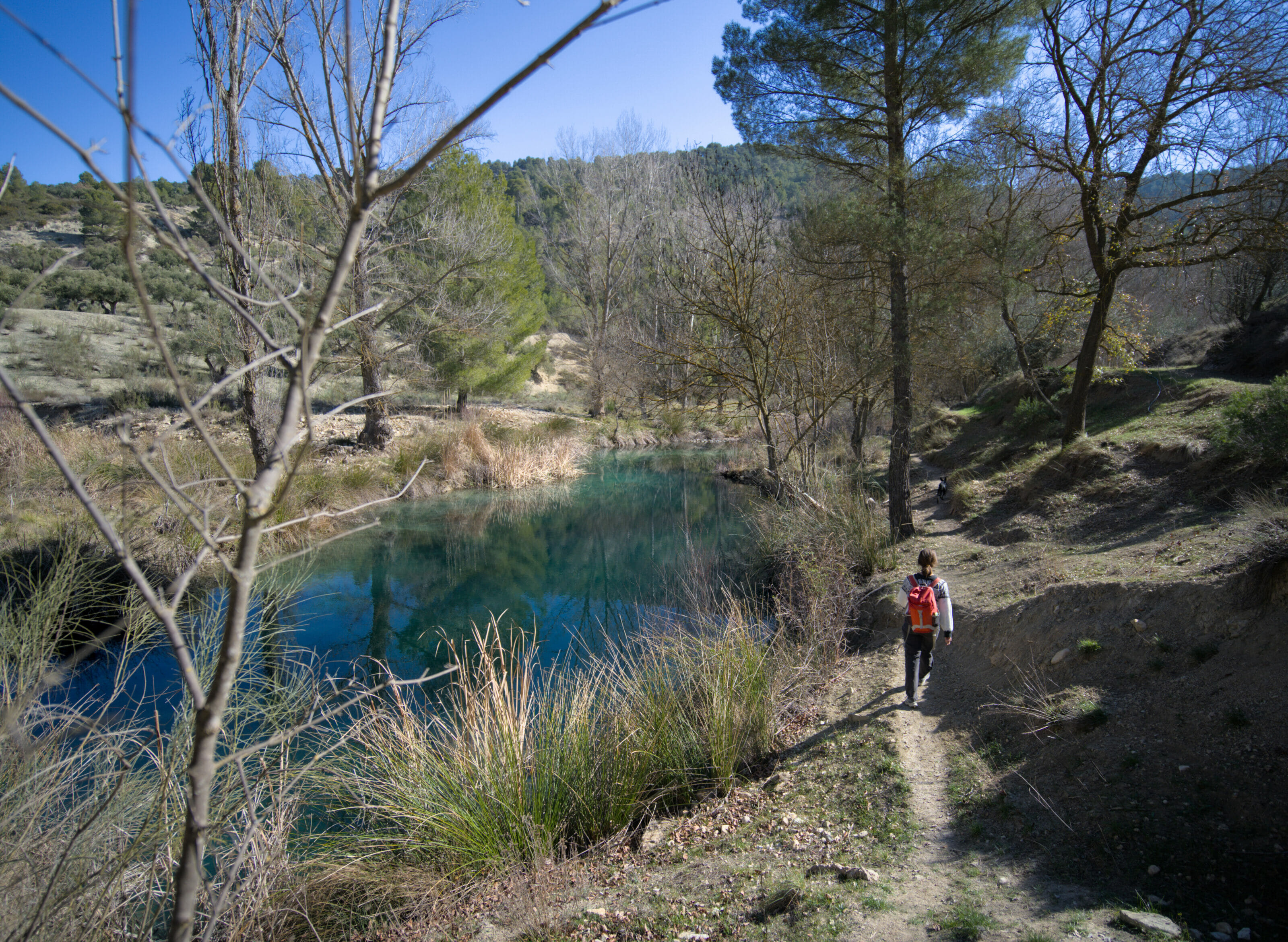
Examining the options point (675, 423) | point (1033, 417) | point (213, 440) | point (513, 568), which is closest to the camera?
point (213, 440)

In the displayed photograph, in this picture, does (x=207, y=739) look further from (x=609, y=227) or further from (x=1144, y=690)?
(x=609, y=227)

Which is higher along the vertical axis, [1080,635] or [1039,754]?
[1080,635]

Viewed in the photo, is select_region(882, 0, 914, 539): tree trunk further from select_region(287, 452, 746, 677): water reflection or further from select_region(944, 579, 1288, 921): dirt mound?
select_region(944, 579, 1288, 921): dirt mound

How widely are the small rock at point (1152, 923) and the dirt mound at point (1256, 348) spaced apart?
36.6 feet

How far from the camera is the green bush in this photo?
619 cm

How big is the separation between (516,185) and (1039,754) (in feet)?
147

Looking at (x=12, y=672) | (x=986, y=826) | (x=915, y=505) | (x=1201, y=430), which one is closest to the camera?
(x=986, y=826)

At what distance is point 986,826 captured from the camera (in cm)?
396

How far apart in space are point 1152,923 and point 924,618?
2.72 m

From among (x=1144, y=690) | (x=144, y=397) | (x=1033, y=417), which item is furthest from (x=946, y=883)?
(x=144, y=397)

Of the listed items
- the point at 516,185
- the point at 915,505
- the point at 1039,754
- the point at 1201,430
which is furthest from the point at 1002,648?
the point at 516,185

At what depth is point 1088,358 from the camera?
31.6ft

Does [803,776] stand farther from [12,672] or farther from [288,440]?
[12,672]

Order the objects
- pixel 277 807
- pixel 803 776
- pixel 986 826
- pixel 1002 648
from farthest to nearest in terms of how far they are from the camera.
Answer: pixel 1002 648, pixel 803 776, pixel 986 826, pixel 277 807
